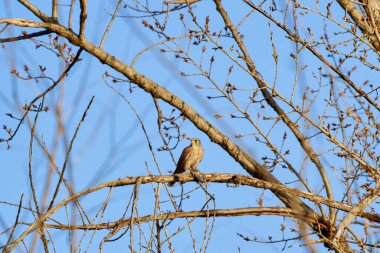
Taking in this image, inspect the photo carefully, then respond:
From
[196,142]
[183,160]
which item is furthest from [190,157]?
[196,142]

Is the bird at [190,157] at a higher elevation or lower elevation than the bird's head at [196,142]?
lower

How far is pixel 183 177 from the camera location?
488 centimetres

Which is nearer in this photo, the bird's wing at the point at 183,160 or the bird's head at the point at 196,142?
the bird's wing at the point at 183,160

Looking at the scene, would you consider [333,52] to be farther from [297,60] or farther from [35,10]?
[35,10]

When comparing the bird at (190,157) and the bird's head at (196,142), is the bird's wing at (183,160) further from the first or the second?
the bird's head at (196,142)

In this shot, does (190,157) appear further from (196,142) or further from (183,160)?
(196,142)

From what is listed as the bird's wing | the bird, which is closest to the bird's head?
the bird

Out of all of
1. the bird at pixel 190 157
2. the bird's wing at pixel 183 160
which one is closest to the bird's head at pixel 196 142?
the bird at pixel 190 157

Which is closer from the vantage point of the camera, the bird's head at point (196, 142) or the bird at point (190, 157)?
the bird at point (190, 157)

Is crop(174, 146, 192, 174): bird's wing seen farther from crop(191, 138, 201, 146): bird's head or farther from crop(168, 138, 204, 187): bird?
crop(191, 138, 201, 146): bird's head

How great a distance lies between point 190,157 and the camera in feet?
24.7

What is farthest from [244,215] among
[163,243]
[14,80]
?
[14,80]

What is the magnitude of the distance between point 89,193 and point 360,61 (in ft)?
8.37

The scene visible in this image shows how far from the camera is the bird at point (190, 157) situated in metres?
7.51
